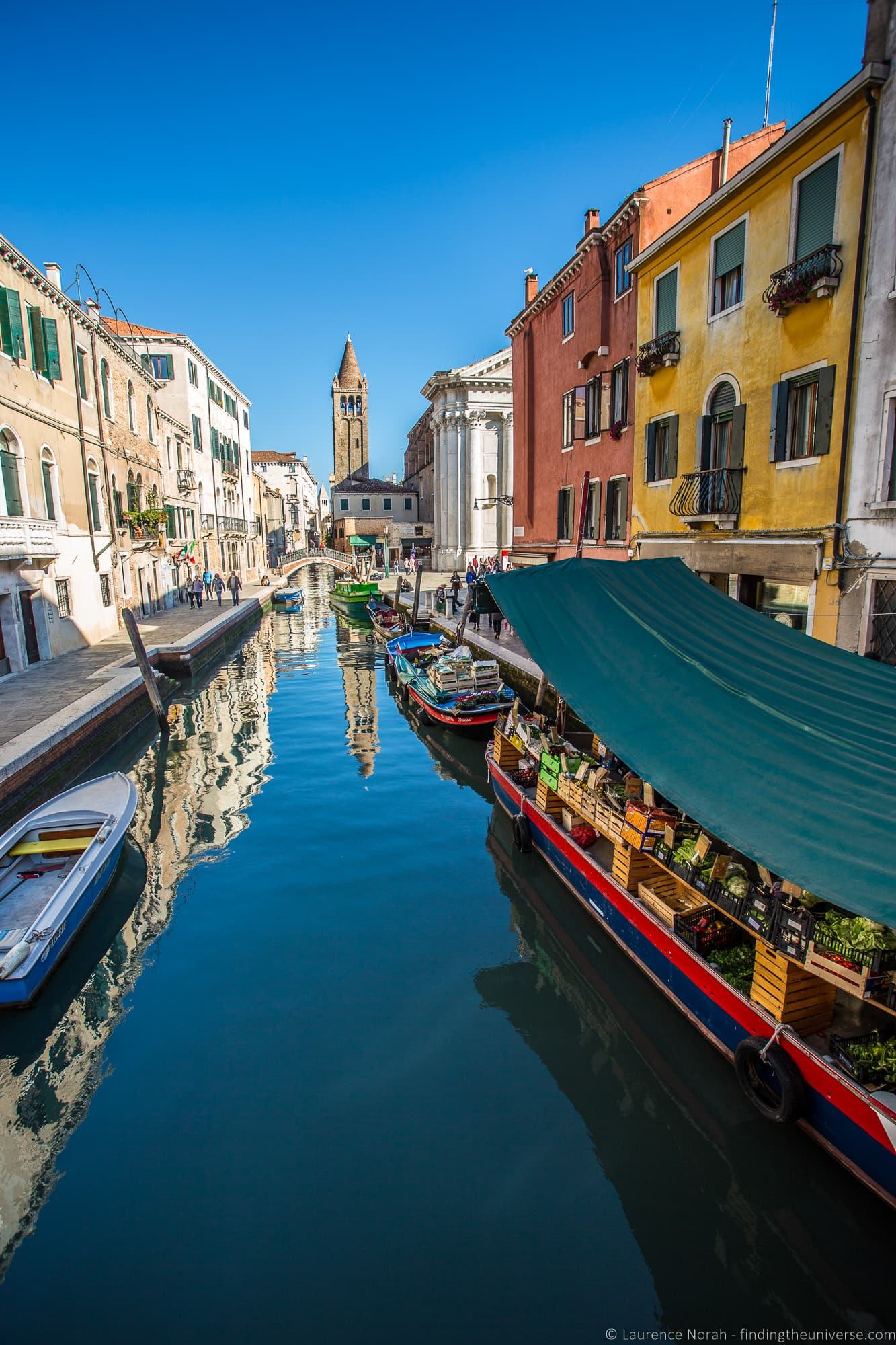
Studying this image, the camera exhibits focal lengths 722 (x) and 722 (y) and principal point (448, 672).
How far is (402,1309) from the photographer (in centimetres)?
453

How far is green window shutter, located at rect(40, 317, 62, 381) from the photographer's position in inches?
776

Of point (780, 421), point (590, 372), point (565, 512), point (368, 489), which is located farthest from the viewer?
point (368, 489)

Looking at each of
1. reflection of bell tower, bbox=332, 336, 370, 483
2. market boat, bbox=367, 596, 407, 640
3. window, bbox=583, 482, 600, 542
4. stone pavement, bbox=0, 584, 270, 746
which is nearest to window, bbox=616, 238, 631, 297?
window, bbox=583, 482, 600, 542

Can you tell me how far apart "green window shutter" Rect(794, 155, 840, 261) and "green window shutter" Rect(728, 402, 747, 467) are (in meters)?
2.49

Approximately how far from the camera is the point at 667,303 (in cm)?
1578

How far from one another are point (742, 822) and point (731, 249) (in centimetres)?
1225

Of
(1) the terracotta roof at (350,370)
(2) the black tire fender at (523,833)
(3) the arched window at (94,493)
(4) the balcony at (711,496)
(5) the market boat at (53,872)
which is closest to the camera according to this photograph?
(5) the market boat at (53,872)

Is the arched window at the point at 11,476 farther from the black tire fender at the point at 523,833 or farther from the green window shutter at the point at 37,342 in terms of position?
the black tire fender at the point at 523,833

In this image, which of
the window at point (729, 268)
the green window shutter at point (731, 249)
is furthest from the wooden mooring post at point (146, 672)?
the green window shutter at point (731, 249)

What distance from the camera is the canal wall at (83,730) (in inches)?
453

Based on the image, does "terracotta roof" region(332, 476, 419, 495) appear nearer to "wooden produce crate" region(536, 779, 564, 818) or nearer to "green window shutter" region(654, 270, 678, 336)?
"green window shutter" region(654, 270, 678, 336)

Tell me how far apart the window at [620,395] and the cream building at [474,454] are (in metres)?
27.3

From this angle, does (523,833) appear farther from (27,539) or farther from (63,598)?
(63,598)

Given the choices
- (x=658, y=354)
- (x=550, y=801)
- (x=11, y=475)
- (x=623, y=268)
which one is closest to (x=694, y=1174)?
(x=550, y=801)
